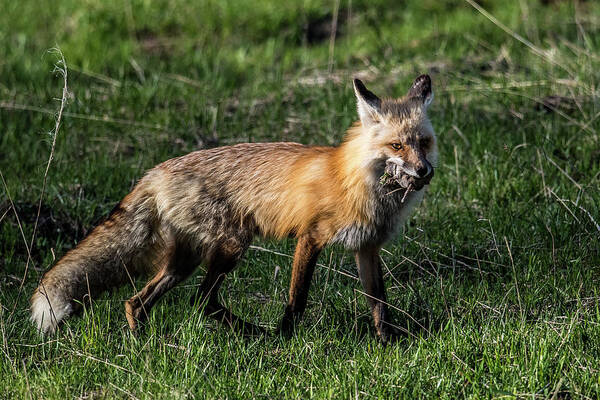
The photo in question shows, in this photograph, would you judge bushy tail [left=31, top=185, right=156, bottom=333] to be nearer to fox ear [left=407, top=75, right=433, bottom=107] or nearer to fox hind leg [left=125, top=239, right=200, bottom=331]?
fox hind leg [left=125, top=239, right=200, bottom=331]

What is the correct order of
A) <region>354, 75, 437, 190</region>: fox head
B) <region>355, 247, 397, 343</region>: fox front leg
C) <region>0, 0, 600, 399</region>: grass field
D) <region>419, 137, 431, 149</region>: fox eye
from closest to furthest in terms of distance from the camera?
<region>0, 0, 600, 399</region>: grass field → <region>354, 75, 437, 190</region>: fox head → <region>419, 137, 431, 149</region>: fox eye → <region>355, 247, 397, 343</region>: fox front leg

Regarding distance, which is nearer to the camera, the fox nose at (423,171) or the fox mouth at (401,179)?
the fox nose at (423,171)

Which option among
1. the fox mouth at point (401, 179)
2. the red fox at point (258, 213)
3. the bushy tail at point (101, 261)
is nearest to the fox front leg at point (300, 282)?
the red fox at point (258, 213)

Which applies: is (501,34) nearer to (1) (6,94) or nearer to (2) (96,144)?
(2) (96,144)

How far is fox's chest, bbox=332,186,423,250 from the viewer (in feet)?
15.5

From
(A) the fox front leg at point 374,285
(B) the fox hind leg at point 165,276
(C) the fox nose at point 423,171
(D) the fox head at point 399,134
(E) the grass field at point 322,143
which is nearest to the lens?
(E) the grass field at point 322,143

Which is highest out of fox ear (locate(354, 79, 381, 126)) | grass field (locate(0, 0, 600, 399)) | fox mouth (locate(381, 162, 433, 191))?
fox ear (locate(354, 79, 381, 126))

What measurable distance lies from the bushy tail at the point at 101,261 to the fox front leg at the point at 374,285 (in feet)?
4.44

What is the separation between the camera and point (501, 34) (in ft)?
32.4

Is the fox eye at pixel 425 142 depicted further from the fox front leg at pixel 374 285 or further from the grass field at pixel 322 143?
the grass field at pixel 322 143

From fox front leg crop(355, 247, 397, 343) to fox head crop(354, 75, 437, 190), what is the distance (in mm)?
594

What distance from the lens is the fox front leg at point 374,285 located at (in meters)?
4.92

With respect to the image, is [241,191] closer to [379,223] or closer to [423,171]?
[379,223]

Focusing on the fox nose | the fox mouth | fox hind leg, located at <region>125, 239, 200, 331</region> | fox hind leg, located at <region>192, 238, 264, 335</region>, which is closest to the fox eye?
the fox mouth
